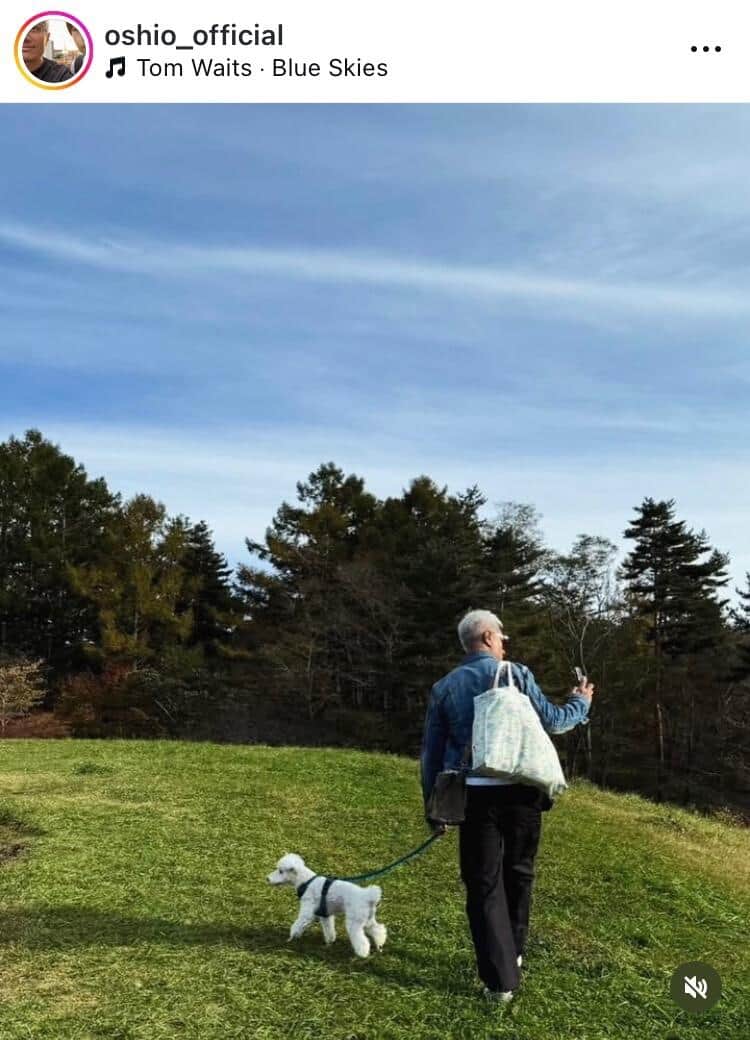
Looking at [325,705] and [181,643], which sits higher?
[181,643]

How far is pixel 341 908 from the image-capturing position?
4.11 metres

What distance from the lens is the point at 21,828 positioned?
6.91 metres

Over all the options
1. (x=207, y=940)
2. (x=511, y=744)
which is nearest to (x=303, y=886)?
(x=207, y=940)

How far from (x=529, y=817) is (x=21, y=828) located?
503cm

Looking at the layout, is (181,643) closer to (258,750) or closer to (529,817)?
(258,750)

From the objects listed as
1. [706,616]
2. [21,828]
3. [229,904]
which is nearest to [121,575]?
[706,616]

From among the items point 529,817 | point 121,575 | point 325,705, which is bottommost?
point 325,705

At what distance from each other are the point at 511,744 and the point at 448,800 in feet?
1.25

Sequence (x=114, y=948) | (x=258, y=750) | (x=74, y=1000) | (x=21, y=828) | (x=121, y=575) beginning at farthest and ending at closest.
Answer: (x=121, y=575), (x=258, y=750), (x=21, y=828), (x=114, y=948), (x=74, y=1000)

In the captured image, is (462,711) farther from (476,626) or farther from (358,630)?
(358,630)
